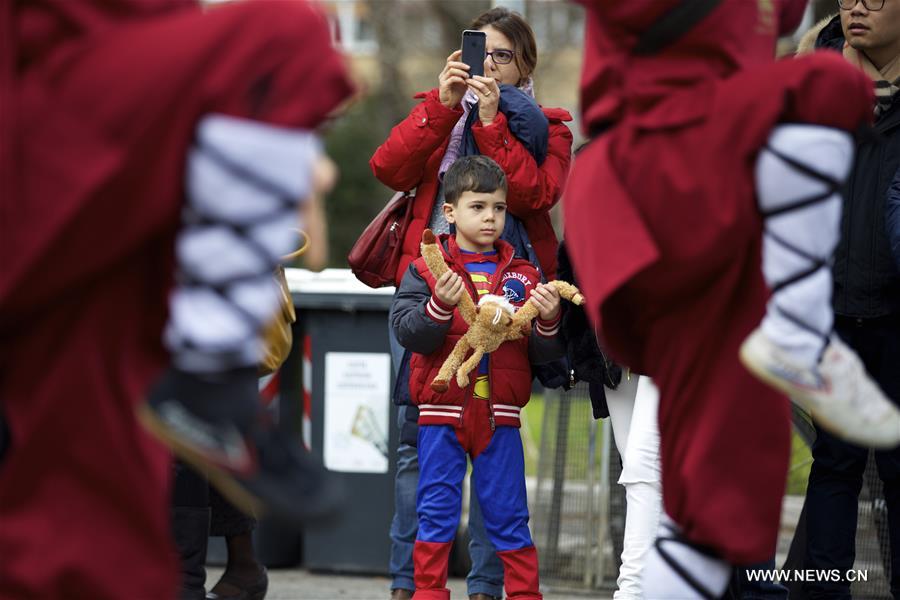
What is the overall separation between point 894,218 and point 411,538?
7.46ft

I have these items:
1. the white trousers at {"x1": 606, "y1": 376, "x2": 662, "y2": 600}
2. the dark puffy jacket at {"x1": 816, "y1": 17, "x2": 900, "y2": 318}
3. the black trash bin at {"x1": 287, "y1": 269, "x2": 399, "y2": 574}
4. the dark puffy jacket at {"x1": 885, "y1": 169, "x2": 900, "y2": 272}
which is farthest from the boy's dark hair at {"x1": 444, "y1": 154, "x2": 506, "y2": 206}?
the black trash bin at {"x1": 287, "y1": 269, "x2": 399, "y2": 574}

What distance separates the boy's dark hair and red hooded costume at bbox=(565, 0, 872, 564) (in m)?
1.80

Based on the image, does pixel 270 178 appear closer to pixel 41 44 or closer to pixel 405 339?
pixel 41 44

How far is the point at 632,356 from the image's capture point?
3.84 metres

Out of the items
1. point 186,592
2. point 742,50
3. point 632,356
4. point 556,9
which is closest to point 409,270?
point 186,592

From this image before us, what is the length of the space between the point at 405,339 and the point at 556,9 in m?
25.6

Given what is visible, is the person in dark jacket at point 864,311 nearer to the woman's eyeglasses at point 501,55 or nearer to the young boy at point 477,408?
the young boy at point 477,408

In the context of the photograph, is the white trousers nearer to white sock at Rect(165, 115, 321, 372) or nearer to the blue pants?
the blue pants

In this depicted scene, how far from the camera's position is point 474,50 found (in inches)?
216

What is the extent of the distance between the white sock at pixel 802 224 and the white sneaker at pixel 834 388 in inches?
1.7

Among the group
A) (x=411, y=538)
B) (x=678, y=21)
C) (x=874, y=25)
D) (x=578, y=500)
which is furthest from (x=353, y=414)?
(x=678, y=21)

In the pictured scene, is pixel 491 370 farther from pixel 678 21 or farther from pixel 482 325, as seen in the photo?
pixel 678 21

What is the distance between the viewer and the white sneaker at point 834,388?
3.24 m

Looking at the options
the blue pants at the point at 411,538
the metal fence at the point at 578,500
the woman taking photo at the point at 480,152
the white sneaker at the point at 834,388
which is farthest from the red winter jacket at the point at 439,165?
the white sneaker at the point at 834,388
